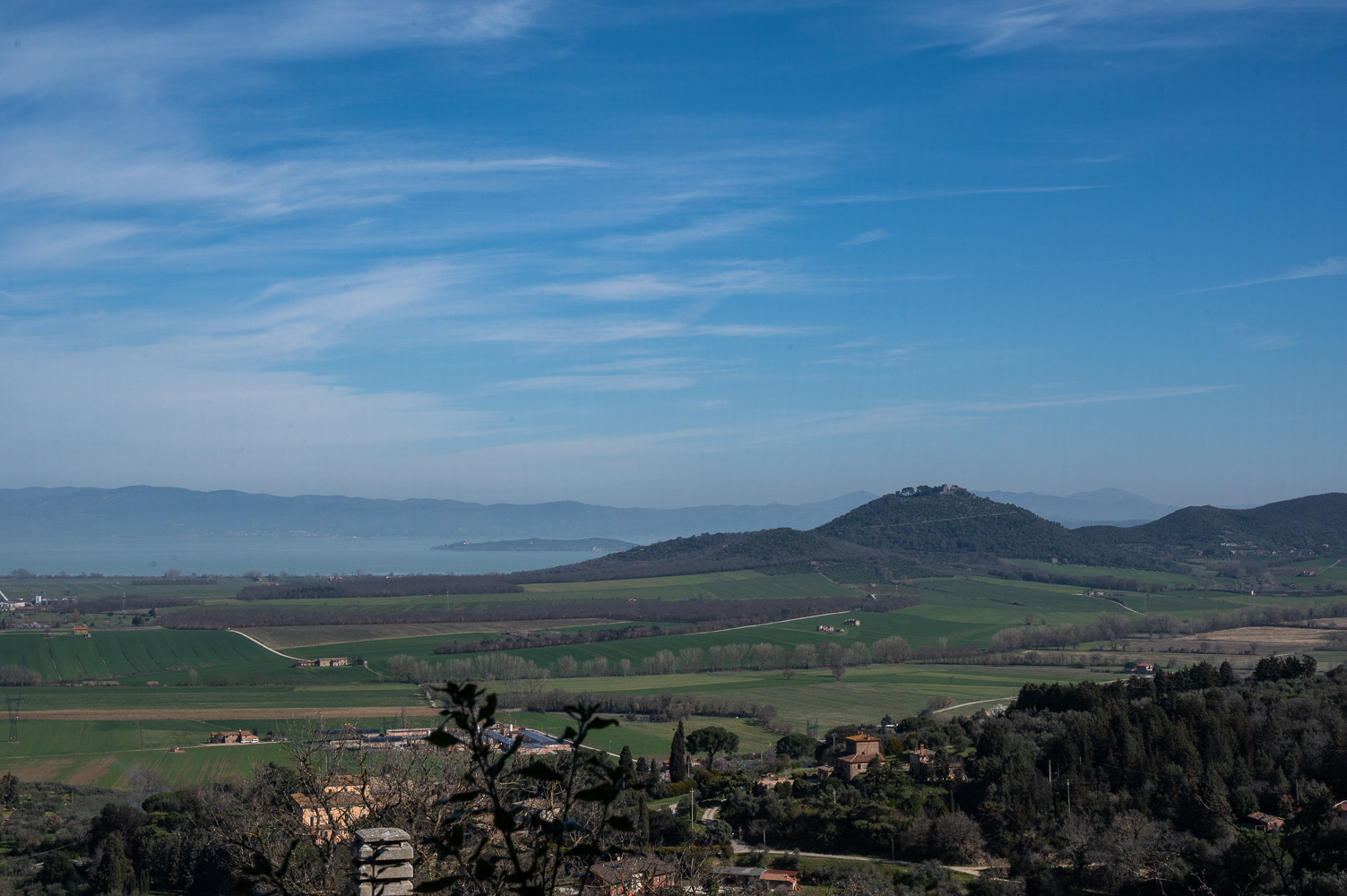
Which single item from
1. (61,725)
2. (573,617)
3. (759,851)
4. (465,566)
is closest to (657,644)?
(573,617)

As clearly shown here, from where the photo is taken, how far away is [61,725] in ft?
130

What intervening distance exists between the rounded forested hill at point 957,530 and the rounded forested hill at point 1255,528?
635 centimetres

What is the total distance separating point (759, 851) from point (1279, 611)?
5959cm

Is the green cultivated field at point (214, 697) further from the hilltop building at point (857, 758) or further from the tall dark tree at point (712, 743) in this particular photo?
the hilltop building at point (857, 758)

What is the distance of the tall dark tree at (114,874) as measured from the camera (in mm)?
19984

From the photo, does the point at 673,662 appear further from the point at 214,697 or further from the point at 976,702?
the point at 214,697

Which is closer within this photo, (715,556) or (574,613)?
(574,613)

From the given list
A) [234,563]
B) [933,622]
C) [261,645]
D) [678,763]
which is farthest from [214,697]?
[234,563]

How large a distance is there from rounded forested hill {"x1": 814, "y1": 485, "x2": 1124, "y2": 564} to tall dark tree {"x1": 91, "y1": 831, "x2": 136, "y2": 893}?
96.0 m

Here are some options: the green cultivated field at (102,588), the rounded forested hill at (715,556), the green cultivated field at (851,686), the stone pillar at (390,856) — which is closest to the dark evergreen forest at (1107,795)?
the green cultivated field at (851,686)

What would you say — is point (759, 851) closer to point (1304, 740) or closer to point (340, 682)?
point (1304, 740)

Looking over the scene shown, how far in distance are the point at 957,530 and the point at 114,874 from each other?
103692mm

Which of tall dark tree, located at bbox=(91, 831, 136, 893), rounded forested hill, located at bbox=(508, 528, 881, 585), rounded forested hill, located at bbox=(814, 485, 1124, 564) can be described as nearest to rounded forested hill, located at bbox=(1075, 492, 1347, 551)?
rounded forested hill, located at bbox=(814, 485, 1124, 564)

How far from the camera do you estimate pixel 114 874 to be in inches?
789
